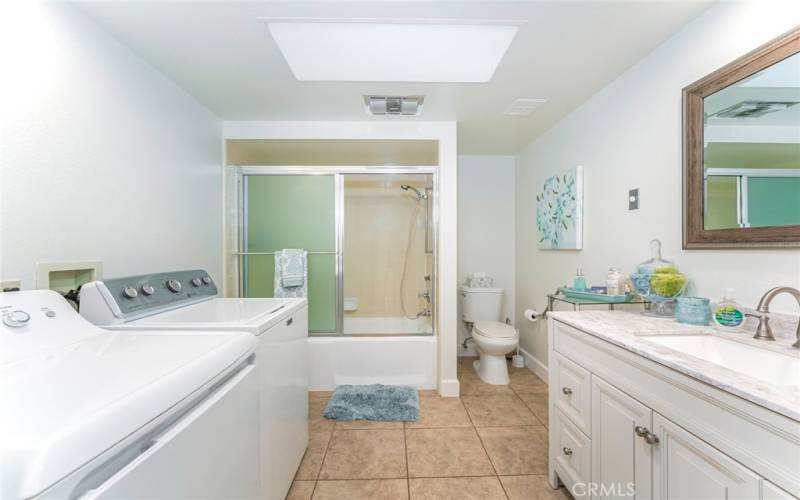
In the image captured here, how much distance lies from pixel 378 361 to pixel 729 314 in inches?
80.3

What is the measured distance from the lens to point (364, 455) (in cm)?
169

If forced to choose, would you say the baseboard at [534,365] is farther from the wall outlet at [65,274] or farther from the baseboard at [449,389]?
the wall outlet at [65,274]

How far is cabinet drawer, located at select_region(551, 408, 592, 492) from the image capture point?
1.21 m

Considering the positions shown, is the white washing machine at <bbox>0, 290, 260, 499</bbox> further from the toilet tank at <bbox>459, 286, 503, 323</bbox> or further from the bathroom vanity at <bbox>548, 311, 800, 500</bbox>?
the toilet tank at <bbox>459, 286, 503, 323</bbox>

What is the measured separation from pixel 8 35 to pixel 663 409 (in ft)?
7.87

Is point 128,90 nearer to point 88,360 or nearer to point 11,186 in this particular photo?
point 11,186

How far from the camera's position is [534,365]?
2.75 metres

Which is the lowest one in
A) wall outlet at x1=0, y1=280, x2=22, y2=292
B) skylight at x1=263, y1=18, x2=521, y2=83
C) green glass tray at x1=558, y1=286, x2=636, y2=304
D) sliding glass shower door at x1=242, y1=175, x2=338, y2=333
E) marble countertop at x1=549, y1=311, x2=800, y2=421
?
marble countertop at x1=549, y1=311, x2=800, y2=421

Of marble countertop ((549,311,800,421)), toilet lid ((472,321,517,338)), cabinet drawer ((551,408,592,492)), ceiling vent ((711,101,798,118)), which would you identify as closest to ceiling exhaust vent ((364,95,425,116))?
ceiling vent ((711,101,798,118))

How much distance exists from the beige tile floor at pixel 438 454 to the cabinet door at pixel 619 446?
1.48 feet

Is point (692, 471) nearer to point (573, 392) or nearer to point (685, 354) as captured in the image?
point (685, 354)

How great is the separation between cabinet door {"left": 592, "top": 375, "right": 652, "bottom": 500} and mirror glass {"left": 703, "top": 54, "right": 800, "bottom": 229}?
81 cm

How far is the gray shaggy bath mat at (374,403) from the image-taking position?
2.04m

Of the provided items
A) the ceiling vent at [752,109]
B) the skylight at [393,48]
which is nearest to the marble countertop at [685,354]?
the ceiling vent at [752,109]
